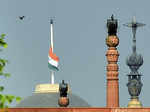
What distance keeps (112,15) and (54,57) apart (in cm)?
3824

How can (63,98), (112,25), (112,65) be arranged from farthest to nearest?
(63,98)
(112,65)
(112,25)

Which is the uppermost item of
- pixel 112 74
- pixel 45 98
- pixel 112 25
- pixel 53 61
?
pixel 112 25

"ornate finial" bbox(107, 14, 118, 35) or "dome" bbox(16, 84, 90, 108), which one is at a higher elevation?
"ornate finial" bbox(107, 14, 118, 35)

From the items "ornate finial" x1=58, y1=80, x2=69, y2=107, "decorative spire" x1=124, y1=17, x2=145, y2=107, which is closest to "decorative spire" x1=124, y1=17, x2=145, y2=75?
"decorative spire" x1=124, y1=17, x2=145, y2=107

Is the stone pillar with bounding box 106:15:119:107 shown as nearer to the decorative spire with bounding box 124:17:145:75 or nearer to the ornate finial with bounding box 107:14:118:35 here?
the ornate finial with bounding box 107:14:118:35

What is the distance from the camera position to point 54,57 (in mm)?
113188

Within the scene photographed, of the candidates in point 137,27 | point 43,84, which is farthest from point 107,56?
point 43,84

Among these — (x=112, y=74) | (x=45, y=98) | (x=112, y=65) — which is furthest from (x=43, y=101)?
(x=112, y=74)

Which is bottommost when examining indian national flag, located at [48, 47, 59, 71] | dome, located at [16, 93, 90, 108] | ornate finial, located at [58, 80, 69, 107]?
ornate finial, located at [58, 80, 69, 107]

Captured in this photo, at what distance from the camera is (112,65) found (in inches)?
3039

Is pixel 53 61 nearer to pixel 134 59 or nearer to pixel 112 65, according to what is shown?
pixel 134 59

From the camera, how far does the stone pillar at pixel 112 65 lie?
76.2 m

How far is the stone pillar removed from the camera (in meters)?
76.2

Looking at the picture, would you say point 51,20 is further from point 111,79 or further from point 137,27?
point 111,79
